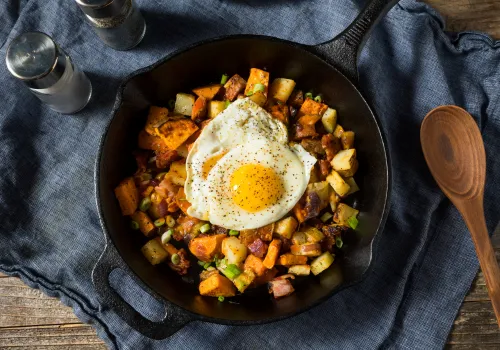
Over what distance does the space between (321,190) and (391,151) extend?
1.92 ft

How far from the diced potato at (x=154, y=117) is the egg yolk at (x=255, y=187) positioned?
59cm

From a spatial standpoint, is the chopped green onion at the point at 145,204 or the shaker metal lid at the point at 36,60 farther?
the chopped green onion at the point at 145,204

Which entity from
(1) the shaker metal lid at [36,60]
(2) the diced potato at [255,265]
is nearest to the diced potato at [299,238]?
(2) the diced potato at [255,265]

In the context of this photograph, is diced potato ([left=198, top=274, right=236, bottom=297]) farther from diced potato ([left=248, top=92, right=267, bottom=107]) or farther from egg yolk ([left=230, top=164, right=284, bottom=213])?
diced potato ([left=248, top=92, right=267, bottom=107])

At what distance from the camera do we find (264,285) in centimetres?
335

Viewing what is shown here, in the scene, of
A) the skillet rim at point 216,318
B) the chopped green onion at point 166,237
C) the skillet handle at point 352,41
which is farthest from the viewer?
the chopped green onion at point 166,237

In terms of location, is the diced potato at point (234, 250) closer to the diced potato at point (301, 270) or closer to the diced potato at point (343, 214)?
the diced potato at point (301, 270)

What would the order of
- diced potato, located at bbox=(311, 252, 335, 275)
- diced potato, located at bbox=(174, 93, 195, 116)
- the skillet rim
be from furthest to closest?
diced potato, located at bbox=(174, 93, 195, 116)
diced potato, located at bbox=(311, 252, 335, 275)
the skillet rim

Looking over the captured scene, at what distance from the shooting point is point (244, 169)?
327 cm

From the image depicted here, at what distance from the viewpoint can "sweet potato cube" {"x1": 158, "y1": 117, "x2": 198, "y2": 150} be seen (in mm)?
3350

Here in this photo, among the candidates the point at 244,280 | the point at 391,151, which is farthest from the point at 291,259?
the point at 391,151

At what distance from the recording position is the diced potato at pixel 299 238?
3260 millimetres

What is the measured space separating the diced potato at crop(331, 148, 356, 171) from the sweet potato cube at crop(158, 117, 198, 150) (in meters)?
0.89

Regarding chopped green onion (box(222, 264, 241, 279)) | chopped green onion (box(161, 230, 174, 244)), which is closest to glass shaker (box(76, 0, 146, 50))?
chopped green onion (box(161, 230, 174, 244))
